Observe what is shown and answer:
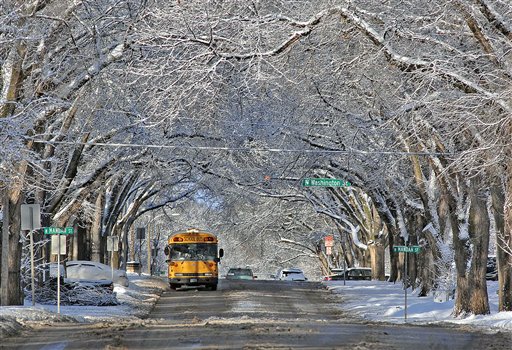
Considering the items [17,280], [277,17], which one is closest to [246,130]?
[17,280]

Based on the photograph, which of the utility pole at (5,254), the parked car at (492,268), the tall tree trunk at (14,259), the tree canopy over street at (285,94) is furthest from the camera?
the parked car at (492,268)

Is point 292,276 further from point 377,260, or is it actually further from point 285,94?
point 285,94

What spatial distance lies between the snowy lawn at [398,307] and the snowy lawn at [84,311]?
7.04m

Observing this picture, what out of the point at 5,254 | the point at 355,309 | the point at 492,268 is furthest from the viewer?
the point at 492,268

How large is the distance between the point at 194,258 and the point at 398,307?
16.8 metres

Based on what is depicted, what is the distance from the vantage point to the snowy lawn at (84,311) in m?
23.3

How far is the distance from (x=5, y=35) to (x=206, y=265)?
88.9 ft

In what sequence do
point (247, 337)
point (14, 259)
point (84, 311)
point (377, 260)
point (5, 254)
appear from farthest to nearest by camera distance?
point (377, 260)
point (84, 311)
point (14, 259)
point (5, 254)
point (247, 337)

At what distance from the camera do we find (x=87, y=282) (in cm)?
3588

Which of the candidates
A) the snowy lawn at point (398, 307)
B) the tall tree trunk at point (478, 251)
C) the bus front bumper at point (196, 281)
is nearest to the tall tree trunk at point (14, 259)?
the snowy lawn at point (398, 307)

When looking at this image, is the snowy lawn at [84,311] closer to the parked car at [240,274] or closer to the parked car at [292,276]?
the parked car at [292,276]

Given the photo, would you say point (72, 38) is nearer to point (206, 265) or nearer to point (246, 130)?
point (246, 130)

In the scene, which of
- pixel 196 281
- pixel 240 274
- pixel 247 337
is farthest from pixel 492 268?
pixel 247 337

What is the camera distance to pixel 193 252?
49375 mm
